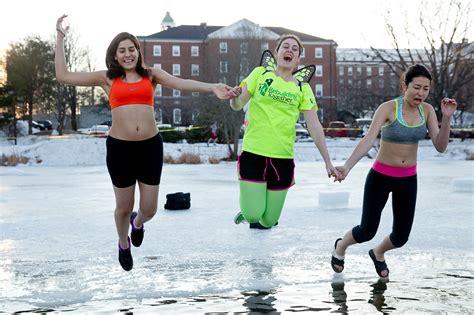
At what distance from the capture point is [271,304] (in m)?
5.18

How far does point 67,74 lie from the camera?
5.52 metres

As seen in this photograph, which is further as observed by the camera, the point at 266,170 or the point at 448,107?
the point at 266,170

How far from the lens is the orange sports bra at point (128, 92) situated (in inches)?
210

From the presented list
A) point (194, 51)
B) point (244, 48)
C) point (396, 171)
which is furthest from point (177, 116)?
point (396, 171)

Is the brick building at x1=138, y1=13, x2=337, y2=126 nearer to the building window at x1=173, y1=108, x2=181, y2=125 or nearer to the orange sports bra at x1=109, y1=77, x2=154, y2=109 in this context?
the building window at x1=173, y1=108, x2=181, y2=125

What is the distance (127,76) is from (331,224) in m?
4.61

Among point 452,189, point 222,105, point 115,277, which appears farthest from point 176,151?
point 115,277

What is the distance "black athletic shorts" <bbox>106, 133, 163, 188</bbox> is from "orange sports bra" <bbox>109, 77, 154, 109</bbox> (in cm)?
30

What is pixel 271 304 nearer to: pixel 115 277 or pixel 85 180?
pixel 115 277

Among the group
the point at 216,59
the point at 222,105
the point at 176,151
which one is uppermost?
the point at 216,59

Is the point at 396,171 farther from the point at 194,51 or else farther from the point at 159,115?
the point at 194,51

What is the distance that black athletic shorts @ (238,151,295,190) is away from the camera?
19.0ft

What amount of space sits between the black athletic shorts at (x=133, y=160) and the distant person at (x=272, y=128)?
30.2 inches

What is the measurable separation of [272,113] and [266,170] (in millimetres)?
481
